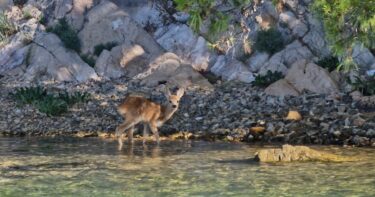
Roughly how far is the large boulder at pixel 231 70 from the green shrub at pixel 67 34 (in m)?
5.65

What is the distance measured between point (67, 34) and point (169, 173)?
17.0 metres

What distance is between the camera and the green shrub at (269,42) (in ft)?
95.0

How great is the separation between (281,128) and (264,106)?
276 cm

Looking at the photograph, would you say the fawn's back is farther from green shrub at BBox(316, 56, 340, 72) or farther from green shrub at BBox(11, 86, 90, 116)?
green shrub at BBox(316, 56, 340, 72)

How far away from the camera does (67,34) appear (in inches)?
1227

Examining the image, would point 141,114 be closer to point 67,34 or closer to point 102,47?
point 102,47

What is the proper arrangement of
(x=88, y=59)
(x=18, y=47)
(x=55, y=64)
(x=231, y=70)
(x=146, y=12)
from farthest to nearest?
1. (x=146, y=12)
2. (x=18, y=47)
3. (x=88, y=59)
4. (x=55, y=64)
5. (x=231, y=70)

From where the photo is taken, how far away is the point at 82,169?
15.7 meters

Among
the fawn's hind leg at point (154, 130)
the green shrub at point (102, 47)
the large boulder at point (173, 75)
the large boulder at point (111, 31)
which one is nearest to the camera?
the fawn's hind leg at point (154, 130)

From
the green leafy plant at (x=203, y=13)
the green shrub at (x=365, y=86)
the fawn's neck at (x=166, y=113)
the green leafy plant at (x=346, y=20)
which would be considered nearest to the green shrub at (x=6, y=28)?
the fawn's neck at (x=166, y=113)

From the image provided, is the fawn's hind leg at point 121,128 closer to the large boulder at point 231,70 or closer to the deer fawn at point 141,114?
the deer fawn at point 141,114

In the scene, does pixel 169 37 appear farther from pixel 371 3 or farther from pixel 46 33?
pixel 371 3

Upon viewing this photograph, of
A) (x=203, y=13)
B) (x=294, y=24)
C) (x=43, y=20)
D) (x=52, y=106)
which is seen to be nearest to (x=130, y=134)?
(x=52, y=106)

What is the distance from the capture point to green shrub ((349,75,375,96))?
24203mm
